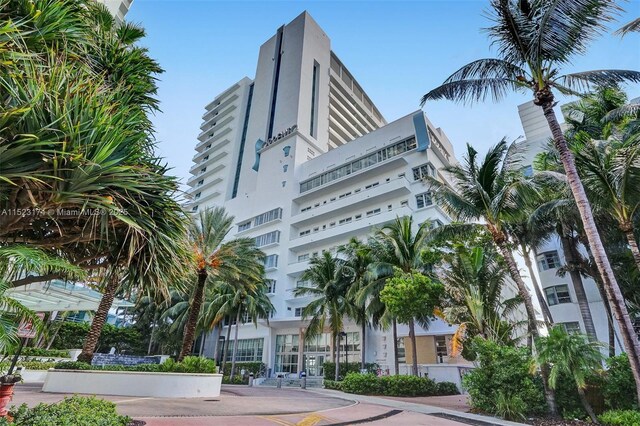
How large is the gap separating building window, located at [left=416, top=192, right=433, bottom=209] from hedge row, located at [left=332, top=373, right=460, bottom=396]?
14676 mm

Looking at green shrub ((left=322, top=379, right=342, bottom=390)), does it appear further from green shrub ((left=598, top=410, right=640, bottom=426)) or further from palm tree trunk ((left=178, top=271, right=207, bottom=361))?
green shrub ((left=598, top=410, right=640, bottom=426))

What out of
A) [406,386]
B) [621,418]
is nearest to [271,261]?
[406,386]

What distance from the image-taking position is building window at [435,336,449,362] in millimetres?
27125

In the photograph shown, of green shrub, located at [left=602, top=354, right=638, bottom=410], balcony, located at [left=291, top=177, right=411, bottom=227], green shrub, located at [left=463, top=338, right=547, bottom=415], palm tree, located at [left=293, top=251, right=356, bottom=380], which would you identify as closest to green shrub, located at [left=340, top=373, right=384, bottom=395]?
palm tree, located at [left=293, top=251, right=356, bottom=380]

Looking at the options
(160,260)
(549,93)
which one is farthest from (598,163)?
(160,260)

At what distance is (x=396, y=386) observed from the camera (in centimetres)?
2020

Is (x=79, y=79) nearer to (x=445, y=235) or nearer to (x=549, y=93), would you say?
(x=549, y=93)

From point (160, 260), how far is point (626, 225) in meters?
14.4

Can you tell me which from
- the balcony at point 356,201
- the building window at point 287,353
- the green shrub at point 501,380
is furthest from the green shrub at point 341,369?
the green shrub at point 501,380

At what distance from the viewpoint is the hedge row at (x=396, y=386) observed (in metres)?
20.2

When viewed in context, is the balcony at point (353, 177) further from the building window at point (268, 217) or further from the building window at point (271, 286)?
the building window at point (271, 286)

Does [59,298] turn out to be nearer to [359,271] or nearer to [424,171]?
[359,271]

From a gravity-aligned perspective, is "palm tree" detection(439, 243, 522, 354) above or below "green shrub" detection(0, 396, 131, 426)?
above

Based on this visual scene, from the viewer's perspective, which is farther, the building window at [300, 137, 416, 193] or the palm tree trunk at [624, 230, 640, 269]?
the building window at [300, 137, 416, 193]
